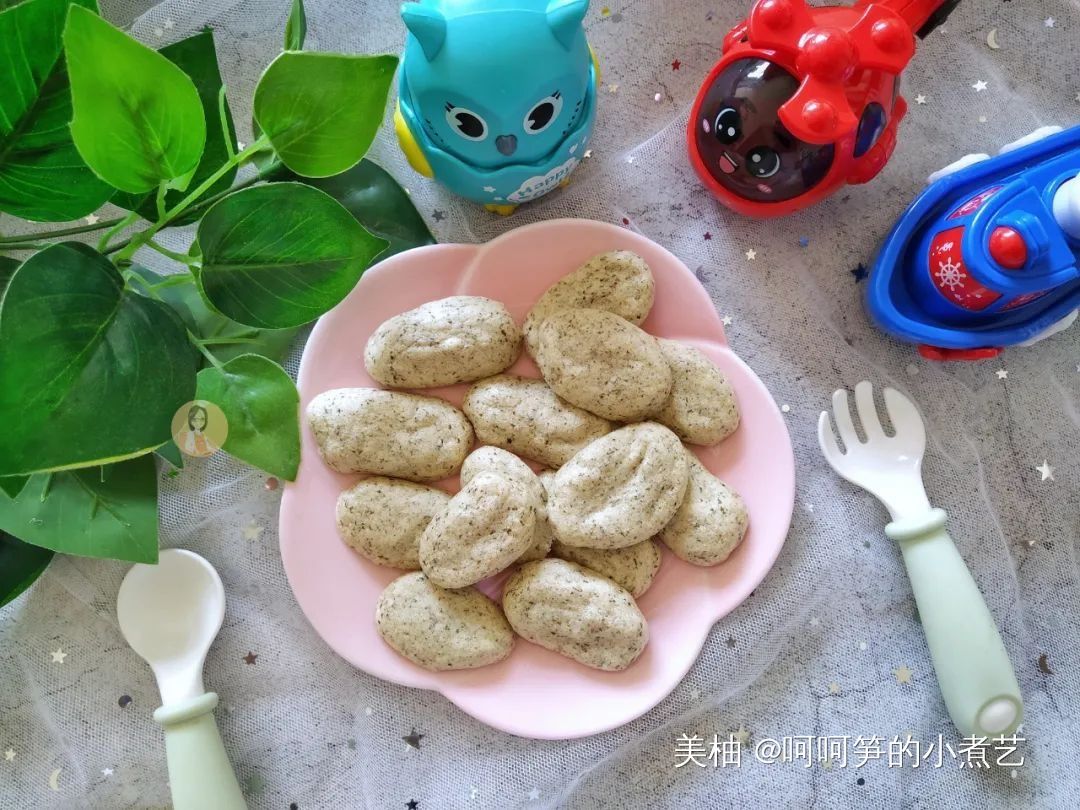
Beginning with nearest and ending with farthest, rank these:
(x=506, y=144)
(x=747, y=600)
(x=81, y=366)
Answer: (x=81, y=366) → (x=506, y=144) → (x=747, y=600)

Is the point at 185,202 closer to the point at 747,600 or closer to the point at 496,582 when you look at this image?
the point at 496,582

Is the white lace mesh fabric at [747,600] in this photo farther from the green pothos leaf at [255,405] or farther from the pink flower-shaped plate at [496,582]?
the green pothos leaf at [255,405]

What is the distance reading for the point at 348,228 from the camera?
55 centimetres

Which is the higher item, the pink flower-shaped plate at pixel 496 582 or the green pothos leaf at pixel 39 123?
the green pothos leaf at pixel 39 123

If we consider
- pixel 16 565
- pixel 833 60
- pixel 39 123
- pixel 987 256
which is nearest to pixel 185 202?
pixel 39 123

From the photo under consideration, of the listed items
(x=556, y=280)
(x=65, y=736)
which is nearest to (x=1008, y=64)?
(x=556, y=280)

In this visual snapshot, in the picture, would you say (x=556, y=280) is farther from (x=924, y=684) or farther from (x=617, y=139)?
(x=924, y=684)

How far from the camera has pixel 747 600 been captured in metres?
0.82

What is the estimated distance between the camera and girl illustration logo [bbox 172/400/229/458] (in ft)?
2.18

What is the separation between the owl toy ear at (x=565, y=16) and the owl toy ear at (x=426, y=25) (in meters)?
0.09

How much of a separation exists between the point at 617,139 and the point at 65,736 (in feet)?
2.66

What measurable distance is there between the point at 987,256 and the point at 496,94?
0.46m

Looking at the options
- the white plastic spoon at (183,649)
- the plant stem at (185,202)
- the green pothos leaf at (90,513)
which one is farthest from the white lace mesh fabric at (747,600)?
the plant stem at (185,202)

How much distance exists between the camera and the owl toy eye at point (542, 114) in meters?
0.69
